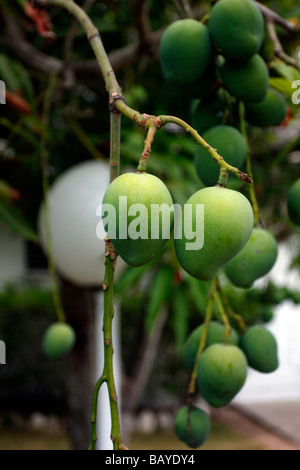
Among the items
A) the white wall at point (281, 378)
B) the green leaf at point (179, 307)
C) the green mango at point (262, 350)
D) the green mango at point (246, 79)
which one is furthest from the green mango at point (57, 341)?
the white wall at point (281, 378)

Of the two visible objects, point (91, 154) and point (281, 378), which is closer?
point (91, 154)

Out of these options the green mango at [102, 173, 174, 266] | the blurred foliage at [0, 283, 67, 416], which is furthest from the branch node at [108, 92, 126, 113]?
the blurred foliage at [0, 283, 67, 416]

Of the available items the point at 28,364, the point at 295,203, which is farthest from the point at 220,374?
the point at 28,364

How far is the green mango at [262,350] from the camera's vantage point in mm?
483

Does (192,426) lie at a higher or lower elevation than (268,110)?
lower

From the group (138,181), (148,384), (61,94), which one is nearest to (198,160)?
(138,181)

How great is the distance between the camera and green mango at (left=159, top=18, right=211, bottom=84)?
43 cm

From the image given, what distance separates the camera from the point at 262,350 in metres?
0.49

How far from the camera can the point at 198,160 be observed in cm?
43

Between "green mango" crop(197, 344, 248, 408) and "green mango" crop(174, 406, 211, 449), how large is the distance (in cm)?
5

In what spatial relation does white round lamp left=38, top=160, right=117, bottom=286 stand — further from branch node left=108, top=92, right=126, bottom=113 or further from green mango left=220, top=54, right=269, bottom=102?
branch node left=108, top=92, right=126, bottom=113

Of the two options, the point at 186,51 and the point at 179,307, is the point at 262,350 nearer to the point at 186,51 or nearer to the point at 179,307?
the point at 186,51

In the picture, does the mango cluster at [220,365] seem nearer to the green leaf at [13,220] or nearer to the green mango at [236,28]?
the green mango at [236,28]

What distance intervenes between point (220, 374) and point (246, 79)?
23 cm
